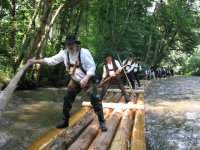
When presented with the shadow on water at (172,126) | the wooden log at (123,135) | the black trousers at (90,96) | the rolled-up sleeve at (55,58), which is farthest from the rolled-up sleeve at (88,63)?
the shadow on water at (172,126)

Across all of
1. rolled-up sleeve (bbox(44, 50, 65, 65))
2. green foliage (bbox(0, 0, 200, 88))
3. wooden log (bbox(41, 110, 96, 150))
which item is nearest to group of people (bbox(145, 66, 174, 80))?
green foliage (bbox(0, 0, 200, 88))

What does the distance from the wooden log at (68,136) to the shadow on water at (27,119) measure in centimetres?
134

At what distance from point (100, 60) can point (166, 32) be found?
71.4 ft

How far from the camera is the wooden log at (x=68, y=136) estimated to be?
527cm

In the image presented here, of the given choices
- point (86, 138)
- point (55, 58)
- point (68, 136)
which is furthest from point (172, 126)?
point (55, 58)

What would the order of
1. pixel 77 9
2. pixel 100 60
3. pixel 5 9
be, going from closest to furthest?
pixel 5 9
pixel 77 9
pixel 100 60

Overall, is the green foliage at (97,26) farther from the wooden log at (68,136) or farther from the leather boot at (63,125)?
the leather boot at (63,125)

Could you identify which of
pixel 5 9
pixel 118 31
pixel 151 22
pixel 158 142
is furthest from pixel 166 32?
pixel 158 142

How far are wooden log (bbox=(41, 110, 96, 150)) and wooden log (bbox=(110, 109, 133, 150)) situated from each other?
0.73m

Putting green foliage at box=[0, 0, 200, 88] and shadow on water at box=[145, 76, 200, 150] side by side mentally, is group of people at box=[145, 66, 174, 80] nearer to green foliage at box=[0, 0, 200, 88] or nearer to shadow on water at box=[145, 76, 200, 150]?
green foliage at box=[0, 0, 200, 88]

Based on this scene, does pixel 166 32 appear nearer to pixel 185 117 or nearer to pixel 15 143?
pixel 185 117

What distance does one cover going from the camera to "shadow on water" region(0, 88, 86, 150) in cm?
775

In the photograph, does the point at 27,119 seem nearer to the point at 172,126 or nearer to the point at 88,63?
the point at 172,126

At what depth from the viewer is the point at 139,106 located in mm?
9547
